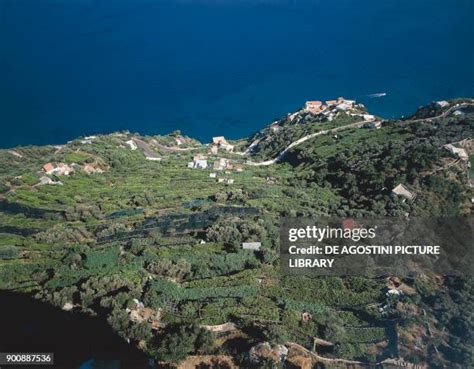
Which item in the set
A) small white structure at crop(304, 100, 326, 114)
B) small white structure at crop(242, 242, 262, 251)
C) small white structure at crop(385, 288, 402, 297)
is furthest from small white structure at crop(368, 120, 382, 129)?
small white structure at crop(385, 288, 402, 297)

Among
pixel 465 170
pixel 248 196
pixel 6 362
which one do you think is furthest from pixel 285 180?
pixel 6 362

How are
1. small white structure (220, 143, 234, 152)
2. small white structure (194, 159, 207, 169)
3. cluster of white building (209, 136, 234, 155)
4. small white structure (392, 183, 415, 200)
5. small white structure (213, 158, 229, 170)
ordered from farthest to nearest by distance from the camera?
small white structure (220, 143, 234, 152)
cluster of white building (209, 136, 234, 155)
small white structure (194, 159, 207, 169)
small white structure (213, 158, 229, 170)
small white structure (392, 183, 415, 200)

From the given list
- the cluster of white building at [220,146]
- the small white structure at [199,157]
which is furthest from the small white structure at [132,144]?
the cluster of white building at [220,146]

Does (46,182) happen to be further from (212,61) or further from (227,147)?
(212,61)

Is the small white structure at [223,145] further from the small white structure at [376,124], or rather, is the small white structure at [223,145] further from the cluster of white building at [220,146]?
the small white structure at [376,124]

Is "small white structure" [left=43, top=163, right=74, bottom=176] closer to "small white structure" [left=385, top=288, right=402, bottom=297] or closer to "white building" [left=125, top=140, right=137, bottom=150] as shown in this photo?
"white building" [left=125, top=140, right=137, bottom=150]

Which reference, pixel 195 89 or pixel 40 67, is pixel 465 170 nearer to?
pixel 195 89
